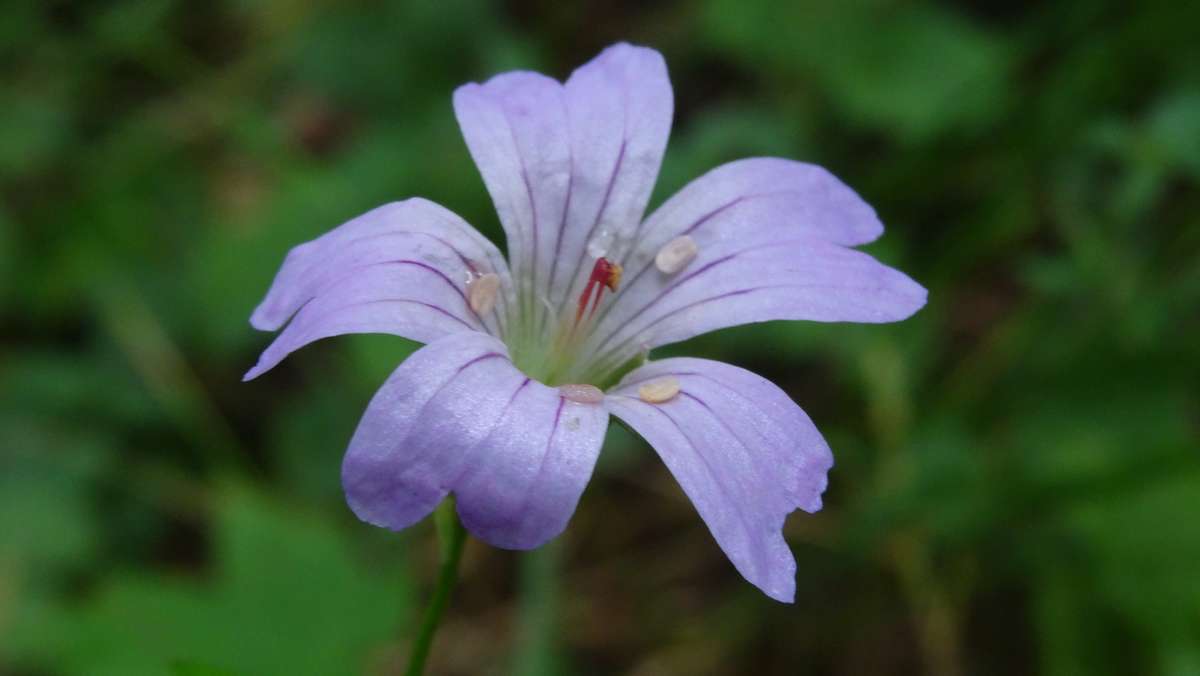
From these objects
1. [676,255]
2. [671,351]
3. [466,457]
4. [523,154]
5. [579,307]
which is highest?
[523,154]

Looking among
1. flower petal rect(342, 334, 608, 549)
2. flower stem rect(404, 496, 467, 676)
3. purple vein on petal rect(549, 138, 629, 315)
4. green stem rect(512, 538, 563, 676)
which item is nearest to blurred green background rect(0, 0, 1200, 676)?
A: green stem rect(512, 538, 563, 676)

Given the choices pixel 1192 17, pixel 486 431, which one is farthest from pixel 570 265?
pixel 1192 17

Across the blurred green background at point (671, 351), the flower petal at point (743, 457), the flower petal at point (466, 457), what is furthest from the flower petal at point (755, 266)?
the blurred green background at point (671, 351)

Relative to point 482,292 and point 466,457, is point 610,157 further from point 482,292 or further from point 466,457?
point 466,457

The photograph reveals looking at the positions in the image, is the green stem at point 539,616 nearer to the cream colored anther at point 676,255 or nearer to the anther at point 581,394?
the cream colored anther at point 676,255

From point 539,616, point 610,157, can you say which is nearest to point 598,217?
point 610,157

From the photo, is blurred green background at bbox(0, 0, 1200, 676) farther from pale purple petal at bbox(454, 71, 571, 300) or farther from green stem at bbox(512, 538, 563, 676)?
pale purple petal at bbox(454, 71, 571, 300)
